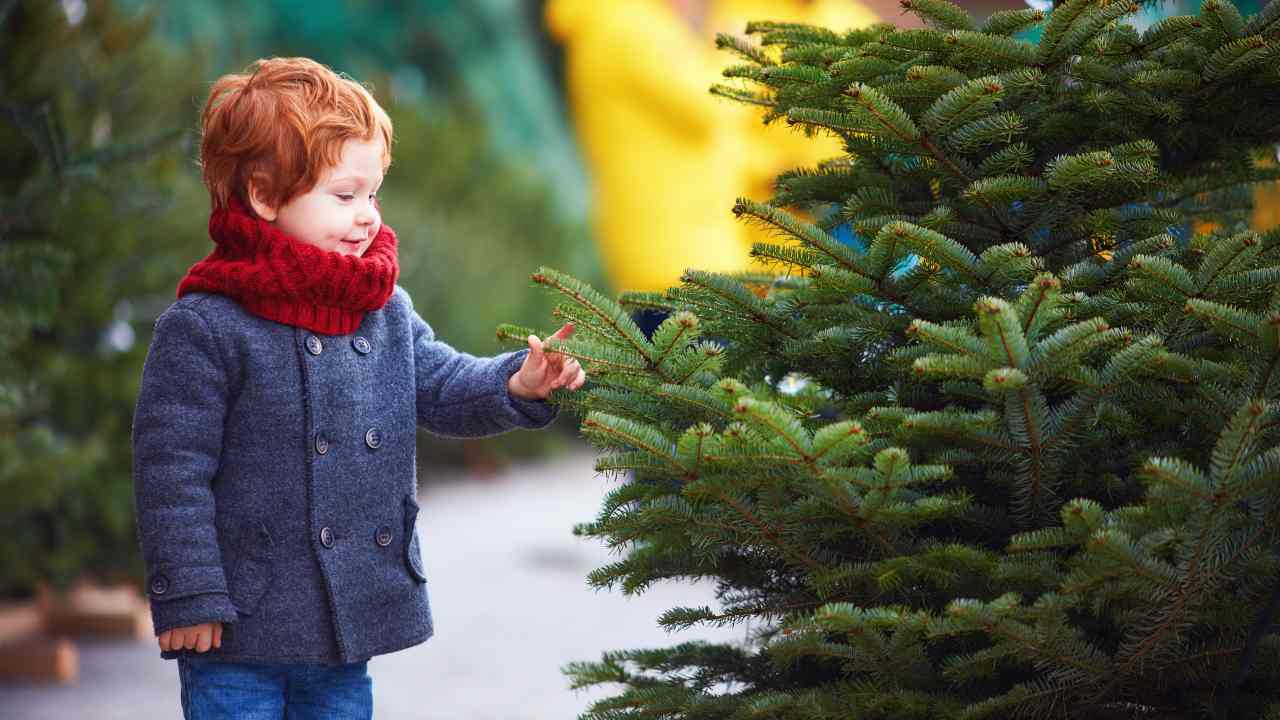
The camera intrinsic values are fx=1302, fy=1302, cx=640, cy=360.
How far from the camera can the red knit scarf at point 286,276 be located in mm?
2033

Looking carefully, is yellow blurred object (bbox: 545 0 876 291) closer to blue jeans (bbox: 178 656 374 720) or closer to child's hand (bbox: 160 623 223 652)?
blue jeans (bbox: 178 656 374 720)

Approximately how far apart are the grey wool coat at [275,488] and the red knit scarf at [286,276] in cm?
3

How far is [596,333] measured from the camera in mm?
1896

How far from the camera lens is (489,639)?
5262mm

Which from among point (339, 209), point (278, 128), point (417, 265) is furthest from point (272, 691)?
point (417, 265)

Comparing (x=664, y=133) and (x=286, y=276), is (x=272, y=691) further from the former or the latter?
(x=664, y=133)

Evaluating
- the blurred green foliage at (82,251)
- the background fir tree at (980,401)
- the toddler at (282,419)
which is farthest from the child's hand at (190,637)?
the blurred green foliage at (82,251)

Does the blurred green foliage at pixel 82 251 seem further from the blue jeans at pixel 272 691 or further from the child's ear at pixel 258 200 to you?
the blue jeans at pixel 272 691

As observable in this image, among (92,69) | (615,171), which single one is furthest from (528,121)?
(92,69)

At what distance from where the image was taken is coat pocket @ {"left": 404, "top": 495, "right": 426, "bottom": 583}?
2.16 meters

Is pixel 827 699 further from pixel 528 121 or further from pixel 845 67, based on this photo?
pixel 528 121

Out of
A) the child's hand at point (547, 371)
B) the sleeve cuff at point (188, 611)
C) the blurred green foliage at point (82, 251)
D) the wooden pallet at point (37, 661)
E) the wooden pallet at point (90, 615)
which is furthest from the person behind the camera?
the wooden pallet at point (90, 615)

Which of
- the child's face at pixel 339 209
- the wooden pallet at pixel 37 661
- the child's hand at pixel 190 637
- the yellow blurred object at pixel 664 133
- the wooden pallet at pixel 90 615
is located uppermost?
the yellow blurred object at pixel 664 133

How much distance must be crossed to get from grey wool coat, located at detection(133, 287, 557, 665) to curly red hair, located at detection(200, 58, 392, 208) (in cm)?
21
